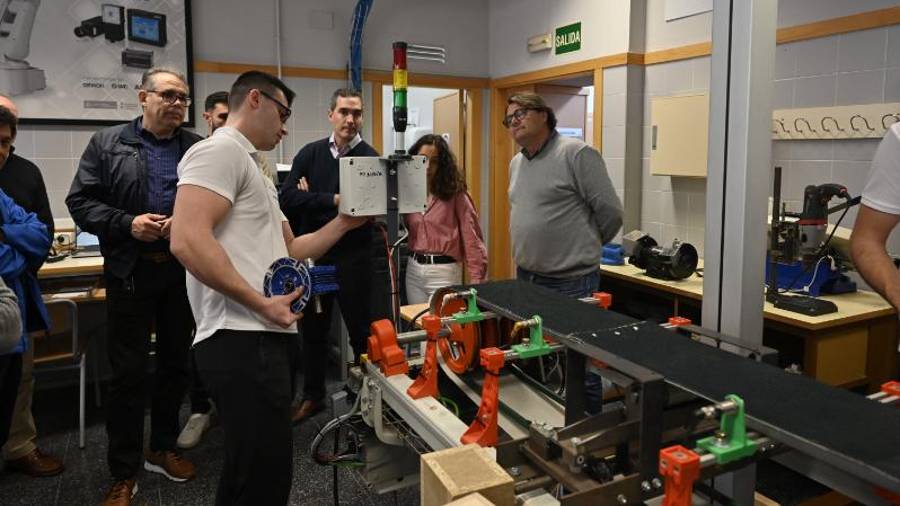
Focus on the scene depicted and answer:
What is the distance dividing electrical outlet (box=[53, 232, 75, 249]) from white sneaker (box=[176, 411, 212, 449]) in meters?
1.36

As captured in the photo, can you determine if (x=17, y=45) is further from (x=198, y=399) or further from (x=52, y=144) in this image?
(x=198, y=399)

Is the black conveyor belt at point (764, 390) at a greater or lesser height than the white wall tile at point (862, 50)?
lesser

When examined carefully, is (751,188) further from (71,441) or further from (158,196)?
(71,441)

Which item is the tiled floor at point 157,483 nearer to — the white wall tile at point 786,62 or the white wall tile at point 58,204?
the white wall tile at point 58,204

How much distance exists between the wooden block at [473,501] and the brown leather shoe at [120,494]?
6.38ft

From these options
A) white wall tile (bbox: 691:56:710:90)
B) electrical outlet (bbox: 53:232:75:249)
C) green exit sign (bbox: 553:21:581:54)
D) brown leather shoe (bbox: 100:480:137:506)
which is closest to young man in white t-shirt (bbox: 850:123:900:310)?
white wall tile (bbox: 691:56:710:90)

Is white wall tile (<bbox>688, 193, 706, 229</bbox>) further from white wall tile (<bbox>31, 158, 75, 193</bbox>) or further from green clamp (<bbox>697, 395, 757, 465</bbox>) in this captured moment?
white wall tile (<bbox>31, 158, 75, 193</bbox>)

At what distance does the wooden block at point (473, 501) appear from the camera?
90 centimetres

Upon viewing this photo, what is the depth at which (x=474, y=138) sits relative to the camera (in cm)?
535

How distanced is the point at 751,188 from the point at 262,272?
1.13 m

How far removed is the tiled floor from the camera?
8.10 feet

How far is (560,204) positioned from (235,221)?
148 cm

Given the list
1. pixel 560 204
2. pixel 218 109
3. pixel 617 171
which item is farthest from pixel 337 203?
pixel 617 171

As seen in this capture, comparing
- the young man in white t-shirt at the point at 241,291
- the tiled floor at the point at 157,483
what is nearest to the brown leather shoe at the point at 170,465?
the tiled floor at the point at 157,483
